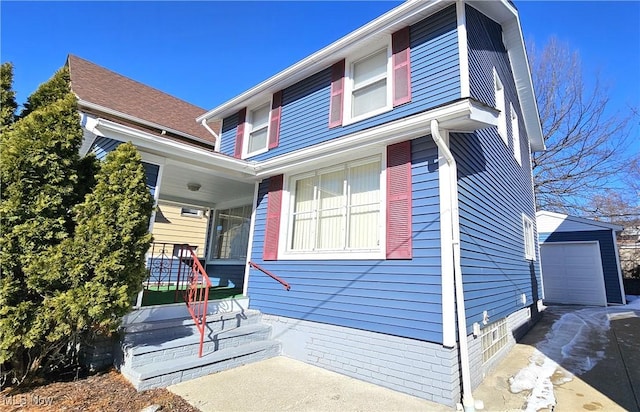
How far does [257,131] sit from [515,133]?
6.60m

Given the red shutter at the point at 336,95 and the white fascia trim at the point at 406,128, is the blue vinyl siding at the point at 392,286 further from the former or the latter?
the red shutter at the point at 336,95

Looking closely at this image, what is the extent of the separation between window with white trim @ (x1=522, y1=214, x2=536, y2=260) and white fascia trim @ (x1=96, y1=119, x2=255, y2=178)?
280 inches

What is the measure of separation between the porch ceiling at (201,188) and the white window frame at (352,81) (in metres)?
2.57

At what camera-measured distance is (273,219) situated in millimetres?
5953

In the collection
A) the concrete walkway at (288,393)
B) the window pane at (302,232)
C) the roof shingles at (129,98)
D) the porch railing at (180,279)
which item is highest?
the roof shingles at (129,98)

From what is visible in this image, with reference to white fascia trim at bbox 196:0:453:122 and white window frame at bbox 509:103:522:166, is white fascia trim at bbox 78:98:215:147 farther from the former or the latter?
white window frame at bbox 509:103:522:166

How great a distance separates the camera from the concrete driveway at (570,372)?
3596 mm

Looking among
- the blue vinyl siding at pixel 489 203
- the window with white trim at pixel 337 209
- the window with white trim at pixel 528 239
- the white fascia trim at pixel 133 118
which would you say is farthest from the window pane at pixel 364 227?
the white fascia trim at pixel 133 118

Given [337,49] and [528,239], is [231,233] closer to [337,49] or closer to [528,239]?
[337,49]

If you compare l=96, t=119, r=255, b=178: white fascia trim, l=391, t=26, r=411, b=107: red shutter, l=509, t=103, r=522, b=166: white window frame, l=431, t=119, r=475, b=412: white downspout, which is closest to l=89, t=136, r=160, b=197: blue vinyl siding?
l=96, t=119, r=255, b=178: white fascia trim

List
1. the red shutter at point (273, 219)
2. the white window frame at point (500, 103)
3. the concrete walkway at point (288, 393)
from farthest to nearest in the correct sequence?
the white window frame at point (500, 103)
the red shutter at point (273, 219)
the concrete walkway at point (288, 393)

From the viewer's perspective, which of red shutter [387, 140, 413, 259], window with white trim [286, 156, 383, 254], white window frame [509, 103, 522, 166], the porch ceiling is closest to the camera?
red shutter [387, 140, 413, 259]

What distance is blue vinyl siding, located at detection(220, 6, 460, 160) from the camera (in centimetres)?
461

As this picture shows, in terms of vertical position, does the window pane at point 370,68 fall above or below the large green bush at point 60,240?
above
